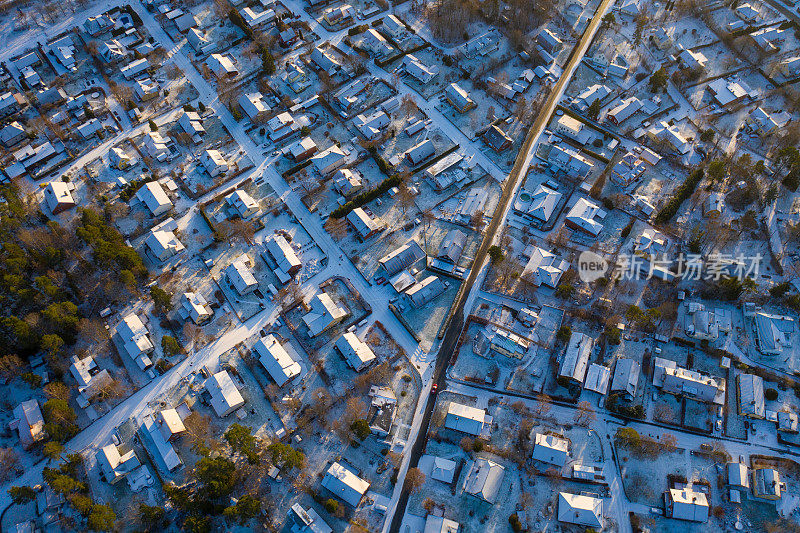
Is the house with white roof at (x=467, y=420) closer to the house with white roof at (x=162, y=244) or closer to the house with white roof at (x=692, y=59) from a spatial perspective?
the house with white roof at (x=162, y=244)

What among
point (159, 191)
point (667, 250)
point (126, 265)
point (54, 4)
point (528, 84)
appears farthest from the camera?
point (54, 4)

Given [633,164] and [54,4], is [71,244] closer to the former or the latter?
[54,4]

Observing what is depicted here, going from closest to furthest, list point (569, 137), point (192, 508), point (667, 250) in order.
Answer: point (192, 508), point (667, 250), point (569, 137)

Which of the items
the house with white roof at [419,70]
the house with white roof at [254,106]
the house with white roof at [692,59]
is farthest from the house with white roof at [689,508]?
the house with white roof at [254,106]

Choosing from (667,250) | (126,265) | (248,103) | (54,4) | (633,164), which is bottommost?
(667,250)

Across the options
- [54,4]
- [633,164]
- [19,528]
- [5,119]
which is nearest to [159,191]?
[5,119]

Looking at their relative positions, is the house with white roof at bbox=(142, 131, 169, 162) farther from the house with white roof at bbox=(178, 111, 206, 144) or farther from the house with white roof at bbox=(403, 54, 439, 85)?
the house with white roof at bbox=(403, 54, 439, 85)

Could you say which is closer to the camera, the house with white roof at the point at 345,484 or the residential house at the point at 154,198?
the house with white roof at the point at 345,484
